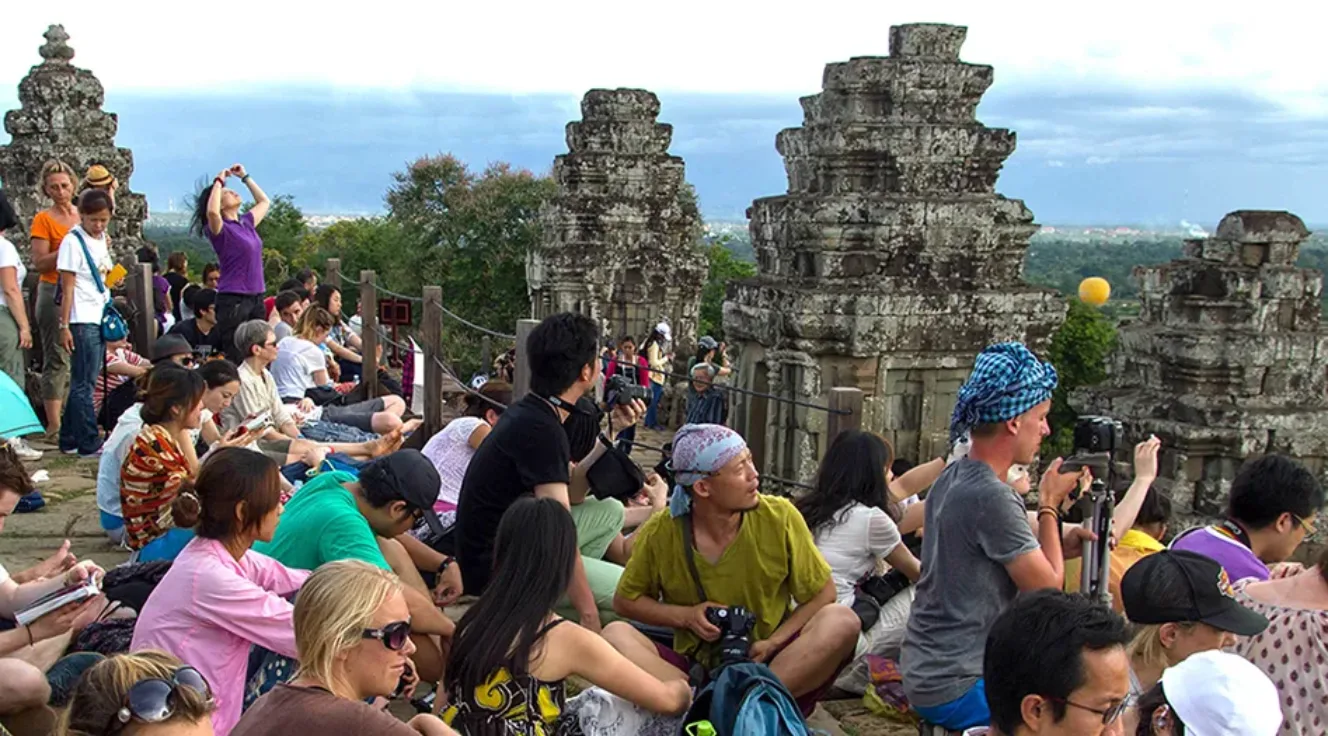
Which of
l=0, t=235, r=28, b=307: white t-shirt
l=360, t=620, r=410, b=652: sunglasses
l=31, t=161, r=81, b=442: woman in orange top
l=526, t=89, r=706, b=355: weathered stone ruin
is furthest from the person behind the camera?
l=526, t=89, r=706, b=355: weathered stone ruin

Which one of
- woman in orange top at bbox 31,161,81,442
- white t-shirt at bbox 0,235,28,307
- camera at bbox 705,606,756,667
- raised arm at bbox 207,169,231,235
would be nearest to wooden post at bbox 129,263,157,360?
woman in orange top at bbox 31,161,81,442

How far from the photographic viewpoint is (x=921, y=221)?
813cm

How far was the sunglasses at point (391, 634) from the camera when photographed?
326cm

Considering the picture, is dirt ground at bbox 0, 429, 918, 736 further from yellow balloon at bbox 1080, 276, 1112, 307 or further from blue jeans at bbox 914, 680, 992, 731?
yellow balloon at bbox 1080, 276, 1112, 307

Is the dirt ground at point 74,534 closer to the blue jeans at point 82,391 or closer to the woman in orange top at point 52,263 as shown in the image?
the blue jeans at point 82,391

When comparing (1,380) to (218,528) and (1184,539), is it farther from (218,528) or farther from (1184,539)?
(1184,539)

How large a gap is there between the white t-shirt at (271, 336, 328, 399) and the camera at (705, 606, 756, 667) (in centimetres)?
533

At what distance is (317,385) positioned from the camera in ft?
30.4

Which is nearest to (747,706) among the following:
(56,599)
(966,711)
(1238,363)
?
(966,711)

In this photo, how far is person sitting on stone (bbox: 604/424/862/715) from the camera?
14.5 ft

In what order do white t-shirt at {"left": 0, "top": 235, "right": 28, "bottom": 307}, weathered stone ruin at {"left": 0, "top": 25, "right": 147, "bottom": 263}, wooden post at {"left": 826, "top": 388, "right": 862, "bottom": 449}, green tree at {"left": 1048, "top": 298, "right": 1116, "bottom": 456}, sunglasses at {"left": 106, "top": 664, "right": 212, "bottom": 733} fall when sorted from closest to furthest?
sunglasses at {"left": 106, "top": 664, "right": 212, "bottom": 733}, wooden post at {"left": 826, "top": 388, "right": 862, "bottom": 449}, white t-shirt at {"left": 0, "top": 235, "right": 28, "bottom": 307}, weathered stone ruin at {"left": 0, "top": 25, "right": 147, "bottom": 263}, green tree at {"left": 1048, "top": 298, "right": 1116, "bottom": 456}

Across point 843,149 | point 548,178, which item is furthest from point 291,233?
point 843,149

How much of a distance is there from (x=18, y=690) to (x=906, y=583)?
3.25m

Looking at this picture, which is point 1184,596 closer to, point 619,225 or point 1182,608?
point 1182,608
